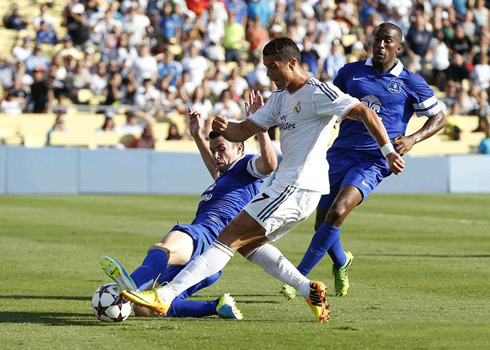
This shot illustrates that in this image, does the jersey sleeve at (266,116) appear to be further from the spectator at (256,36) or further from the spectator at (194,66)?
the spectator at (256,36)

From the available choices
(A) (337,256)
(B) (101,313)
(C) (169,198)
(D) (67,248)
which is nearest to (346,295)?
(A) (337,256)

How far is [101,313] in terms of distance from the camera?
7.25 metres

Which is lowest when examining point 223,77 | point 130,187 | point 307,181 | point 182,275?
point 130,187

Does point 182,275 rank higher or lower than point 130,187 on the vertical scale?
higher

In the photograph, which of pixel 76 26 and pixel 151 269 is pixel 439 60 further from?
pixel 151 269

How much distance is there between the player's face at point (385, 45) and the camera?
31.1ft

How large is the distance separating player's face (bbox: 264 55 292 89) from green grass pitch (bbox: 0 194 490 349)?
1749 mm

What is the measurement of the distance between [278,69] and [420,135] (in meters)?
2.48

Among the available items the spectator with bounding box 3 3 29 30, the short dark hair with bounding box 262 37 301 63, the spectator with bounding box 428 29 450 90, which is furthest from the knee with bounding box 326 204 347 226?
the spectator with bounding box 428 29 450 90

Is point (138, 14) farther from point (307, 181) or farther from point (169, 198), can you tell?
point (307, 181)

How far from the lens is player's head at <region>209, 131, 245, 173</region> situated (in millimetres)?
8375

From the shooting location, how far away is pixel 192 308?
7.63m

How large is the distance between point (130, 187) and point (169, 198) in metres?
1.36

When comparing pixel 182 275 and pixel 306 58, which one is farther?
pixel 306 58
